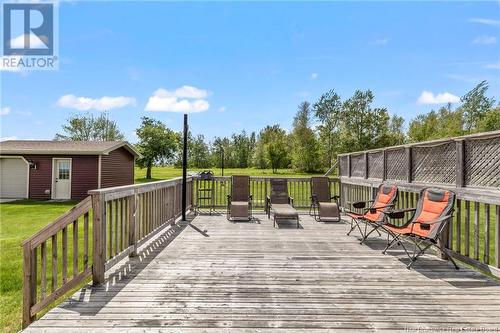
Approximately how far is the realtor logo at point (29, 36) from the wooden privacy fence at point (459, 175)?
29.0ft

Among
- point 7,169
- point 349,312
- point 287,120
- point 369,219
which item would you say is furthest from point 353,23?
point 287,120

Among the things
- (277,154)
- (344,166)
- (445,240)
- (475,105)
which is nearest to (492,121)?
(475,105)

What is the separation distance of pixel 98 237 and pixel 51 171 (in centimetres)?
1462

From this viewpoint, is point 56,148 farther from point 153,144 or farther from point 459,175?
point 459,175

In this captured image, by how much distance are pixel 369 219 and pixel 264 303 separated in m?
2.95

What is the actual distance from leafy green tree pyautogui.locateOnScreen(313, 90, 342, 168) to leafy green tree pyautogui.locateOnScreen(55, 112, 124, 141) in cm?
2554

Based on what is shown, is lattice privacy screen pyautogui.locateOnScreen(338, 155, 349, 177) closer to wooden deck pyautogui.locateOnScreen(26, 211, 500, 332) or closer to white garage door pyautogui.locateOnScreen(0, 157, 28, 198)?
wooden deck pyautogui.locateOnScreen(26, 211, 500, 332)

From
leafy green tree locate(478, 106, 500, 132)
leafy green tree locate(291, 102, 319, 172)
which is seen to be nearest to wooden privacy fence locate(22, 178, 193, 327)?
leafy green tree locate(478, 106, 500, 132)

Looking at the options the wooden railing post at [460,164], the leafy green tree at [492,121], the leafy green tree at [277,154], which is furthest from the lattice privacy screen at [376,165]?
the leafy green tree at [277,154]

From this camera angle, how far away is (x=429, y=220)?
3.92m

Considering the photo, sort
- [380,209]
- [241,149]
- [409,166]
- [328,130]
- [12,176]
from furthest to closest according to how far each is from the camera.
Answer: [241,149]
[328,130]
[12,176]
[409,166]
[380,209]

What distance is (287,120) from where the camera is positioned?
40781 millimetres

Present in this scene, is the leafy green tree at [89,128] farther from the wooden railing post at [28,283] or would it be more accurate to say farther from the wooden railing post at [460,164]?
the wooden railing post at [460,164]

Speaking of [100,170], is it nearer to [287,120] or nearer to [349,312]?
[349,312]
